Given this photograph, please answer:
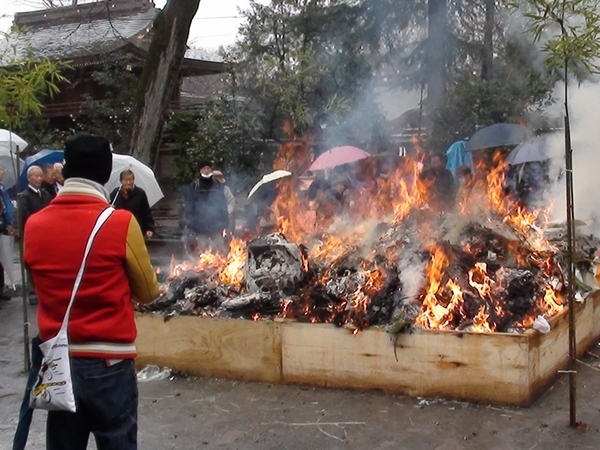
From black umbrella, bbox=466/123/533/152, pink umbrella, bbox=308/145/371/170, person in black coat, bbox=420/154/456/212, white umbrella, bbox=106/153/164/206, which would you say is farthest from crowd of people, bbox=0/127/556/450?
black umbrella, bbox=466/123/533/152

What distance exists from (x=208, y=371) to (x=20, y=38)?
3.47 meters

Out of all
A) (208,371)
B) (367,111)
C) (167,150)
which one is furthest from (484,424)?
(167,150)

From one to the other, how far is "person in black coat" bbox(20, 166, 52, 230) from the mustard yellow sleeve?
21.7ft

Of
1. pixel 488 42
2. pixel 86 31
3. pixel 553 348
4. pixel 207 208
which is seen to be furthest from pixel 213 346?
pixel 86 31

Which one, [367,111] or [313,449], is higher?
[367,111]

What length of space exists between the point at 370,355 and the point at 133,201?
460 cm

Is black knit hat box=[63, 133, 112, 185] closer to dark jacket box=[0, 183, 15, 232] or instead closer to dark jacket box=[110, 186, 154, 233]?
dark jacket box=[110, 186, 154, 233]

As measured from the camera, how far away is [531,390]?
16.6 ft

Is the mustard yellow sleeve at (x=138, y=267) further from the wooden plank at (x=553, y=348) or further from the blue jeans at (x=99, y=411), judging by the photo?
the wooden plank at (x=553, y=348)

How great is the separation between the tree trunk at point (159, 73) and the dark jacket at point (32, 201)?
126 inches

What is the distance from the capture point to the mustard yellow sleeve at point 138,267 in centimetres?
311

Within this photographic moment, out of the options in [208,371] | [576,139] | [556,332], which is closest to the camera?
[556,332]

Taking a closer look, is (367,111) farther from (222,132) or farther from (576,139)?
(576,139)

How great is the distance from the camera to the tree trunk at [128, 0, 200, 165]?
39.8 feet
